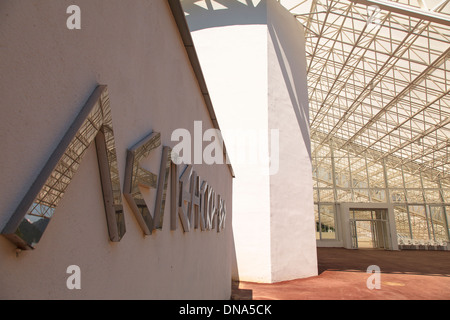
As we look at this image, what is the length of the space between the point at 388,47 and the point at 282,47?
757cm

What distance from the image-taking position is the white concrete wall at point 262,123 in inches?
367

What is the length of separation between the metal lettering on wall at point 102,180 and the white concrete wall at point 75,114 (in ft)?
0.08

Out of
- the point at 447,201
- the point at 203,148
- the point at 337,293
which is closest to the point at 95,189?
the point at 203,148

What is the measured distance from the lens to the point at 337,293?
772 cm

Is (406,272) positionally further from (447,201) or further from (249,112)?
(447,201)

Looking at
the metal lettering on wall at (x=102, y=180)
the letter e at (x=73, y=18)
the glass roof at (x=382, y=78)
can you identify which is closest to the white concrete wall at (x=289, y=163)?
the glass roof at (x=382, y=78)

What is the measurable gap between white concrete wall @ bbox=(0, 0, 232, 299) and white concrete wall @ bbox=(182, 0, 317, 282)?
751cm

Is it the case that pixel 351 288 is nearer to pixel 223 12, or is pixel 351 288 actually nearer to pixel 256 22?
pixel 256 22

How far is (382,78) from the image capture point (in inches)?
684

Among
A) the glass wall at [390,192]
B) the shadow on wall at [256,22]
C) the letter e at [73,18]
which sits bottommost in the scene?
the letter e at [73,18]

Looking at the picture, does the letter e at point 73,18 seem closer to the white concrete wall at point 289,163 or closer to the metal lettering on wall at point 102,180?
the metal lettering on wall at point 102,180

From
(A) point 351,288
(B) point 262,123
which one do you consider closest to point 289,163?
(B) point 262,123

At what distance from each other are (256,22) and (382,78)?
34.3 feet

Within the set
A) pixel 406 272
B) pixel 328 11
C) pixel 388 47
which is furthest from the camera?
pixel 388 47
